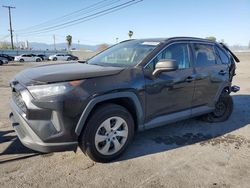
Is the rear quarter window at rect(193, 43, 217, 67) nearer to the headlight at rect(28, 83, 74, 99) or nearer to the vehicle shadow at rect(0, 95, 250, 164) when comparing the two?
the vehicle shadow at rect(0, 95, 250, 164)

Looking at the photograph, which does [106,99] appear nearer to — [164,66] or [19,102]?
[164,66]

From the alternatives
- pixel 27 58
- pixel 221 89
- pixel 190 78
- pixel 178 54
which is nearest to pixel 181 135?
pixel 190 78

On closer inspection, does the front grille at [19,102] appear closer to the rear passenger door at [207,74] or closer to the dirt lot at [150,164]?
the dirt lot at [150,164]

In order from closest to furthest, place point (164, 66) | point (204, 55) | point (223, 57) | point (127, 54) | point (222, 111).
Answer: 1. point (164, 66)
2. point (127, 54)
3. point (204, 55)
4. point (223, 57)
5. point (222, 111)

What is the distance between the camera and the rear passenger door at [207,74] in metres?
4.54

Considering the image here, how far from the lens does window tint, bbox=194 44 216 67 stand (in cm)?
461

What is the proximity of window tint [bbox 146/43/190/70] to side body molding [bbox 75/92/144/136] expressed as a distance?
824 millimetres

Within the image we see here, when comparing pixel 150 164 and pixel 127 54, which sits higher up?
pixel 127 54

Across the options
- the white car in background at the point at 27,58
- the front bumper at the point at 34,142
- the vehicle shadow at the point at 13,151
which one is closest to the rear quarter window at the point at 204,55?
the front bumper at the point at 34,142

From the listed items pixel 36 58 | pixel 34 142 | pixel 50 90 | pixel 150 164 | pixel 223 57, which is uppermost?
pixel 223 57

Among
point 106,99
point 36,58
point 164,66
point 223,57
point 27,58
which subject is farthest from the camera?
point 36,58

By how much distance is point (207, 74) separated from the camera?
4.69 metres

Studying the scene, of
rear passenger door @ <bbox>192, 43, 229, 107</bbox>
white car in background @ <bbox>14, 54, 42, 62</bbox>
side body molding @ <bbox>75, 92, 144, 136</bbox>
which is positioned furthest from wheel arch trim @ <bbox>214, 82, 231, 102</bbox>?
white car in background @ <bbox>14, 54, 42, 62</bbox>

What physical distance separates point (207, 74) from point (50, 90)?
3.08m
